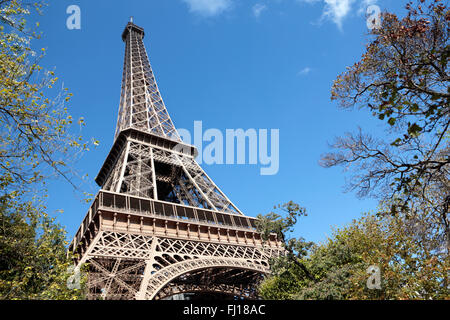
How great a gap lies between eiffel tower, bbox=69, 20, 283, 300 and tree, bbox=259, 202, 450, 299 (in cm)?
303

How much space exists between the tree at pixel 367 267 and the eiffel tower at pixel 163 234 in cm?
303

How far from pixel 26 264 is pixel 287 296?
13.3 metres

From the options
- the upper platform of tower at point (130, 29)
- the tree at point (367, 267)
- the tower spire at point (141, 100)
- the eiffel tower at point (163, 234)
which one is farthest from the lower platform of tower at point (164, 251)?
the upper platform of tower at point (130, 29)

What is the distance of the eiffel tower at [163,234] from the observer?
1764cm

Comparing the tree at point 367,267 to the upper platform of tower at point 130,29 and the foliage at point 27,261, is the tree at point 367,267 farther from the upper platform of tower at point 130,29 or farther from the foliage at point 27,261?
the upper platform of tower at point 130,29

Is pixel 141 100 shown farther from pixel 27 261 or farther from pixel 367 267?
pixel 367 267

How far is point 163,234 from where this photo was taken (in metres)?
22.0

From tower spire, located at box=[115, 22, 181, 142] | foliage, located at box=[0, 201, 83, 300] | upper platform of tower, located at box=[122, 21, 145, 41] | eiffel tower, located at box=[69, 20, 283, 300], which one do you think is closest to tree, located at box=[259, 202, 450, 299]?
eiffel tower, located at box=[69, 20, 283, 300]

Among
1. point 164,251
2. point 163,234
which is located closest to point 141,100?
point 163,234
